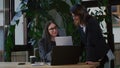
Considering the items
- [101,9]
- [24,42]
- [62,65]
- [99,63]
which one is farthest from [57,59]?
[24,42]

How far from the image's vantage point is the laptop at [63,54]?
8.83 ft

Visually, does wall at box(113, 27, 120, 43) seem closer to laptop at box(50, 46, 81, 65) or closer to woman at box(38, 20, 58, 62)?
woman at box(38, 20, 58, 62)

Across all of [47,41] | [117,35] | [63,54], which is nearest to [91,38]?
[63,54]

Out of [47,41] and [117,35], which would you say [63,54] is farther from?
[117,35]

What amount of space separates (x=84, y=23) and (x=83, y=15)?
0.30 ft

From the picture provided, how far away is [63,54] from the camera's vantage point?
2.72 m

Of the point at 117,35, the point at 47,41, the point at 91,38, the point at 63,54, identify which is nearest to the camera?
the point at 63,54

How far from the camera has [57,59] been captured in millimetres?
2727

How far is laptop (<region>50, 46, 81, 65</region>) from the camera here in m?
2.69

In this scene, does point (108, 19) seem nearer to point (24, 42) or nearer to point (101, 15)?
point (101, 15)

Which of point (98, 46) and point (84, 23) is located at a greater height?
point (84, 23)

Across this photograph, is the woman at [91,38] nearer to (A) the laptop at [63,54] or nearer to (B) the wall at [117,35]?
(A) the laptop at [63,54]

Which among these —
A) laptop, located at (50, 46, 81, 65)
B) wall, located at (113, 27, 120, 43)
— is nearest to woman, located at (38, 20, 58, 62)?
laptop, located at (50, 46, 81, 65)

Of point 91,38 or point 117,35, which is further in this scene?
point 117,35
